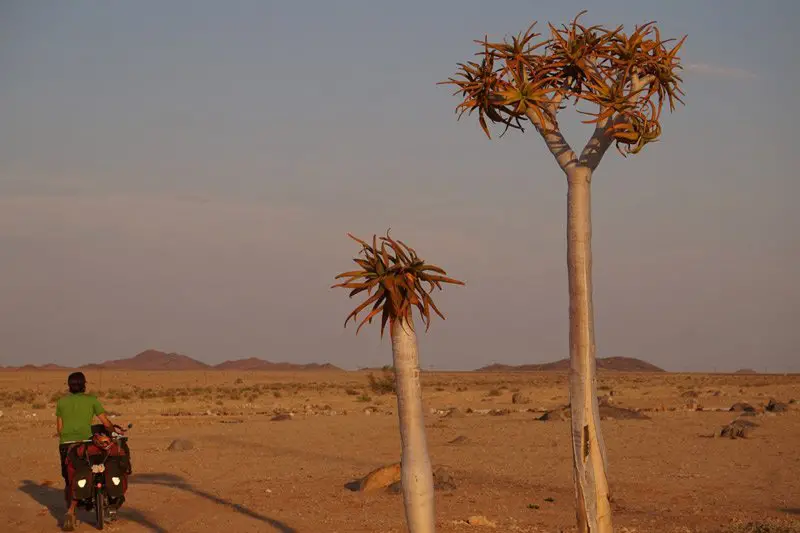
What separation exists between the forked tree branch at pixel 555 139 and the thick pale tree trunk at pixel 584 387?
16.4 inches

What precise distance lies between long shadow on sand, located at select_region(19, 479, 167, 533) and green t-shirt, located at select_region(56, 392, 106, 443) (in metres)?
1.65

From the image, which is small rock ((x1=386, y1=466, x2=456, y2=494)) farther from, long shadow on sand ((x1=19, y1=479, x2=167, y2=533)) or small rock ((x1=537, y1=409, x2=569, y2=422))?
small rock ((x1=537, y1=409, x2=569, y2=422))

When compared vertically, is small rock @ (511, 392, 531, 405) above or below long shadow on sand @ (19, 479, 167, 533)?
above

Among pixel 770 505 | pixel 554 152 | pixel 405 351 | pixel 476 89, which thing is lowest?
pixel 770 505

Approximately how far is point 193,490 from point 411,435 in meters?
10.6

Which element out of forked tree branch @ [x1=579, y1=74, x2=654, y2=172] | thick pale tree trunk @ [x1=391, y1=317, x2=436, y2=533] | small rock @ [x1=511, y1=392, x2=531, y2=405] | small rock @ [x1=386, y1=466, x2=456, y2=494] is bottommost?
small rock @ [x1=386, y1=466, x2=456, y2=494]

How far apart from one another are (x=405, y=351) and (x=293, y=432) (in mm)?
22837

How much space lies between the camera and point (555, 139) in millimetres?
10789

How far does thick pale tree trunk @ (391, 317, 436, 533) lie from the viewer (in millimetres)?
9148

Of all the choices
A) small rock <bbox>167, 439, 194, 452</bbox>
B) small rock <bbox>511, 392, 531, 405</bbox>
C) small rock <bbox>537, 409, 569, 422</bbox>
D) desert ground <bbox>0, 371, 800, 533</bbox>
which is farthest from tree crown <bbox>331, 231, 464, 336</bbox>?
small rock <bbox>511, 392, 531, 405</bbox>

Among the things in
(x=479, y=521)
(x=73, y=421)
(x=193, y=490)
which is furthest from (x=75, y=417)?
(x=479, y=521)

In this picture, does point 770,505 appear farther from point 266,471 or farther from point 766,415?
point 766,415

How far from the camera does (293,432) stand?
31.4m

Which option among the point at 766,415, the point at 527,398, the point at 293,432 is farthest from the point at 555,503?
the point at 527,398
